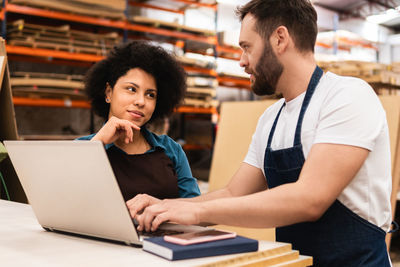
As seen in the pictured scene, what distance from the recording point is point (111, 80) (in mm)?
2074

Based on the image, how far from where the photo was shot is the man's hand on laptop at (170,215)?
1.18 meters

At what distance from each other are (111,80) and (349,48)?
12.6 metres

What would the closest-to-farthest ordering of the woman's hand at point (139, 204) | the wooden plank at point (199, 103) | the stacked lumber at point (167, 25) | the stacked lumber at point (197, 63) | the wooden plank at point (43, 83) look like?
the woman's hand at point (139, 204) < the wooden plank at point (43, 83) < the stacked lumber at point (167, 25) < the wooden plank at point (199, 103) < the stacked lumber at point (197, 63)

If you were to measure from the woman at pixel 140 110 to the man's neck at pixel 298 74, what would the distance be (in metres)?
0.65

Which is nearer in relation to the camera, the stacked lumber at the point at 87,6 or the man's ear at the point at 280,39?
the man's ear at the point at 280,39

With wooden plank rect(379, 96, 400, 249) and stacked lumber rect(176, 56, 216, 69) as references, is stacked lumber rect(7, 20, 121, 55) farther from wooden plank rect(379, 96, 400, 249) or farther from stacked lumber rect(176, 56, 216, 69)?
wooden plank rect(379, 96, 400, 249)

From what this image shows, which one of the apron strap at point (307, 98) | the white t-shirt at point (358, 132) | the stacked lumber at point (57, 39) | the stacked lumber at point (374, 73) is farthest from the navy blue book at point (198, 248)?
the stacked lumber at point (57, 39)

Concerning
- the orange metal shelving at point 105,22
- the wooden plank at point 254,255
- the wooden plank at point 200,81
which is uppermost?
the orange metal shelving at point 105,22

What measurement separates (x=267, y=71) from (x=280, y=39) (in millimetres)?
128

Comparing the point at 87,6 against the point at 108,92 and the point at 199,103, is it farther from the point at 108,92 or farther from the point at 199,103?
the point at 108,92

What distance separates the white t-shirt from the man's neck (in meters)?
0.08

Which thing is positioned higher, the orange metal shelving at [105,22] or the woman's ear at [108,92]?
the orange metal shelving at [105,22]

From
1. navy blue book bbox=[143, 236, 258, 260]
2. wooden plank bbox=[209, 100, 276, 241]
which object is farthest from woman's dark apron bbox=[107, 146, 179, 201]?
wooden plank bbox=[209, 100, 276, 241]

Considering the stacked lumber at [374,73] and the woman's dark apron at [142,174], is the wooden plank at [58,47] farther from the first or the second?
the woman's dark apron at [142,174]
